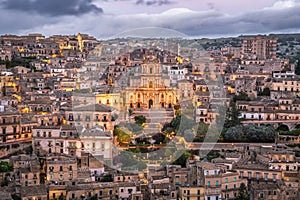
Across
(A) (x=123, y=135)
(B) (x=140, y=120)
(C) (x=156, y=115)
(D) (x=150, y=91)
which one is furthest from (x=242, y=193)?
(D) (x=150, y=91)

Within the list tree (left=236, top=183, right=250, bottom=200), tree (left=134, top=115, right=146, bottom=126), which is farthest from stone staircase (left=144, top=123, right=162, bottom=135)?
tree (left=236, top=183, right=250, bottom=200)

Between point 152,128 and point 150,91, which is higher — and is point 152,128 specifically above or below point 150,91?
below

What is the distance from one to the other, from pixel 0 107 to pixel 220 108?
38.3 ft

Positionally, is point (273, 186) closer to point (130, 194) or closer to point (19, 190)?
point (130, 194)

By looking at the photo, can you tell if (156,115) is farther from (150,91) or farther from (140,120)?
(150,91)

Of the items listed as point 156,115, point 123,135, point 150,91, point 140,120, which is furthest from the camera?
point 150,91

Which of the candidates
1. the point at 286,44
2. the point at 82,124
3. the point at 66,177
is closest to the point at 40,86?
the point at 82,124

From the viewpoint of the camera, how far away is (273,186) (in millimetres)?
19656

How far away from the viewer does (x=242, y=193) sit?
19859mm

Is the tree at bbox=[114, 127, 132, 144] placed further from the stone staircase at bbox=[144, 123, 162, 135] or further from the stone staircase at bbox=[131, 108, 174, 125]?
the stone staircase at bbox=[131, 108, 174, 125]

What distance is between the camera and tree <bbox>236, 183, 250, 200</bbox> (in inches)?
771

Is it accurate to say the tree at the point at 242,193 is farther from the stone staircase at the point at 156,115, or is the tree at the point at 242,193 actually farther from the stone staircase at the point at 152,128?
the stone staircase at the point at 156,115

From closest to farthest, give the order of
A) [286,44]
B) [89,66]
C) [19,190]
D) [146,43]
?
[19,190] → [89,66] → [146,43] → [286,44]

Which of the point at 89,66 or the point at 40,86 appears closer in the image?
the point at 40,86
